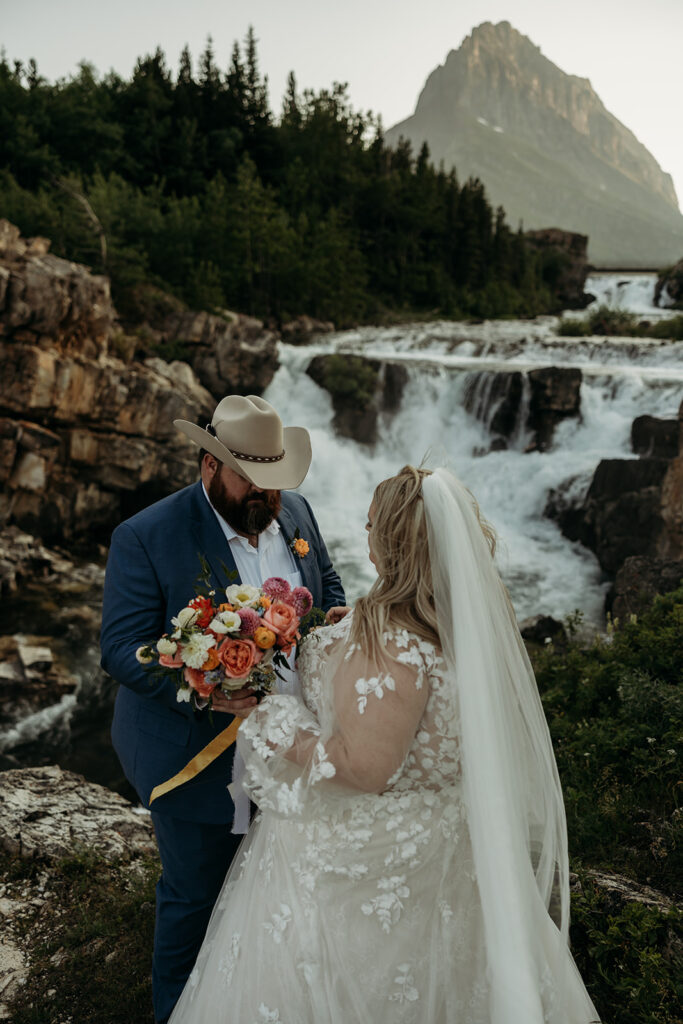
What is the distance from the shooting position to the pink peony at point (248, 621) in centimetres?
188

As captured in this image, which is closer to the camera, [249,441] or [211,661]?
[211,661]

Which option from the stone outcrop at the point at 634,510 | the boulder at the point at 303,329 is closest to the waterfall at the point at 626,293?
the boulder at the point at 303,329

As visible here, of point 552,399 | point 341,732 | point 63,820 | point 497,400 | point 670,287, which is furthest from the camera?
point 670,287

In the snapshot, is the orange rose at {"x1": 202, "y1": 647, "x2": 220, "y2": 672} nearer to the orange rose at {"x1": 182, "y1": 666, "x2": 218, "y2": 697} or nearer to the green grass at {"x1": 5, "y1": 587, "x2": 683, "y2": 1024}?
the orange rose at {"x1": 182, "y1": 666, "x2": 218, "y2": 697}

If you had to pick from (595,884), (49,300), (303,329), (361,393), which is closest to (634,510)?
(361,393)

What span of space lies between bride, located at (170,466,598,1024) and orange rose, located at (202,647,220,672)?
260 millimetres

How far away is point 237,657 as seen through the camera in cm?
182

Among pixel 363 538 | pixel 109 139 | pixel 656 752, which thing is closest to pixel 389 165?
pixel 109 139

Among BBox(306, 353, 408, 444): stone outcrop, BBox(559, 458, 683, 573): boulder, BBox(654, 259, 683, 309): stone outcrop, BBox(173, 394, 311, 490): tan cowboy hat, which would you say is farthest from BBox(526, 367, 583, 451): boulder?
BBox(654, 259, 683, 309): stone outcrop

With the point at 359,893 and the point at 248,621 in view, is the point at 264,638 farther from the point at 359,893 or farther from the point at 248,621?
the point at 359,893

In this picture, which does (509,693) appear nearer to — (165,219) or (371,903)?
(371,903)

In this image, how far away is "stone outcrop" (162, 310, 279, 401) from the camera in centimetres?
1809

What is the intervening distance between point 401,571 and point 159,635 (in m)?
1.03

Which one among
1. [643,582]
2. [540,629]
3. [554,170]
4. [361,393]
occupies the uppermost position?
[554,170]
